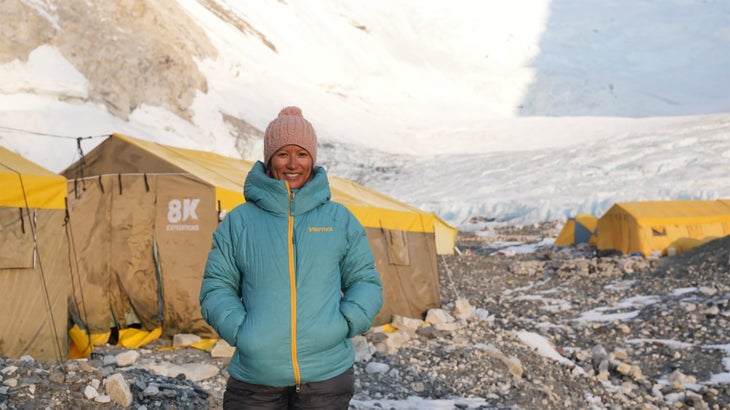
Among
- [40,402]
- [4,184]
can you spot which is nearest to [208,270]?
[40,402]

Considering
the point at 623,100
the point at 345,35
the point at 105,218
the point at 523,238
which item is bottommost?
the point at 523,238

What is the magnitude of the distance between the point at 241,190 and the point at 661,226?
13548 mm

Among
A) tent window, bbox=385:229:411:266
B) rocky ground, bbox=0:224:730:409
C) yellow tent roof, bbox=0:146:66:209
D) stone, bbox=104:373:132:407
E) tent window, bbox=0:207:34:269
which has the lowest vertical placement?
rocky ground, bbox=0:224:730:409

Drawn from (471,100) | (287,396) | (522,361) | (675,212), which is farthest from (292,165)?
(471,100)

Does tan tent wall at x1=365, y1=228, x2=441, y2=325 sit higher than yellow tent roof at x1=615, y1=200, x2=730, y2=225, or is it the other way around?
yellow tent roof at x1=615, y1=200, x2=730, y2=225

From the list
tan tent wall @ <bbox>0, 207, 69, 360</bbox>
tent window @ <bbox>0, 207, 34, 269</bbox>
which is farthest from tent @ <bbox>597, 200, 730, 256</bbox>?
tent window @ <bbox>0, 207, 34, 269</bbox>

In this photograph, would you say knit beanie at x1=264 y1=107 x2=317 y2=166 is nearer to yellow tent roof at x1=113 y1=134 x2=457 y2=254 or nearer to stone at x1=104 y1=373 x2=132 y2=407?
stone at x1=104 y1=373 x2=132 y2=407

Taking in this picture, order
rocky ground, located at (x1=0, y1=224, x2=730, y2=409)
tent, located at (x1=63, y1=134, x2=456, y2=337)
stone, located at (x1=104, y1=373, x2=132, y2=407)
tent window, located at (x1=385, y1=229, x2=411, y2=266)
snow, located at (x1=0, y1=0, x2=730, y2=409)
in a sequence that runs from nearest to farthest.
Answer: stone, located at (x1=104, y1=373, x2=132, y2=407)
rocky ground, located at (x1=0, y1=224, x2=730, y2=409)
tent, located at (x1=63, y1=134, x2=456, y2=337)
tent window, located at (x1=385, y1=229, x2=411, y2=266)
snow, located at (x1=0, y1=0, x2=730, y2=409)

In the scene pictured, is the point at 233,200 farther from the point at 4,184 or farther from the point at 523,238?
the point at 523,238

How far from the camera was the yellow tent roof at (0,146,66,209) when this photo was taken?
20.9 feet

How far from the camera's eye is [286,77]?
62.0 m

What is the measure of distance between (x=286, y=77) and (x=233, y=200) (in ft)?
182

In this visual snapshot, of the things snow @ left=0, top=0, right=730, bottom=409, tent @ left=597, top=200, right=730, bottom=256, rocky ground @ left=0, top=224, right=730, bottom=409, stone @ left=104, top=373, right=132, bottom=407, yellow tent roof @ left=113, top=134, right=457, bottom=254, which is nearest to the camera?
stone @ left=104, top=373, right=132, bottom=407

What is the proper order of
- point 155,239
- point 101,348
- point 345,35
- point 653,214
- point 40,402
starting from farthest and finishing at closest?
point 345,35 < point 653,214 < point 155,239 < point 101,348 < point 40,402
